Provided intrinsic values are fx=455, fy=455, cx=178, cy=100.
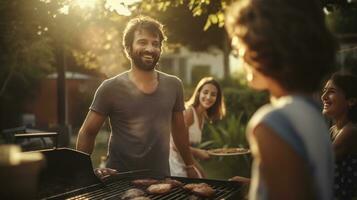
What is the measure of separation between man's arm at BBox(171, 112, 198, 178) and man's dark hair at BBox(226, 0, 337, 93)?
2679 millimetres

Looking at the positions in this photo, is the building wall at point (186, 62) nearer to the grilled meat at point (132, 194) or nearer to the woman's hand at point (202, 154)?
the woman's hand at point (202, 154)

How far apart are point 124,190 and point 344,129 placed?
1.74 metres

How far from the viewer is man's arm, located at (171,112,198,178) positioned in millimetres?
4410

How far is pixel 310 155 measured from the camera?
5.29 feet

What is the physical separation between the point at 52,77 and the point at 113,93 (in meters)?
20.6

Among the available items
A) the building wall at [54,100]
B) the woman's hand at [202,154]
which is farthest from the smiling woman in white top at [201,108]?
Result: the building wall at [54,100]

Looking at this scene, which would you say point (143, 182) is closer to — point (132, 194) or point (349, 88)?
point (132, 194)

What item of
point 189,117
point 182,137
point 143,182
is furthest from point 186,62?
point 143,182

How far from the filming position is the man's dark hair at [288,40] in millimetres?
1646

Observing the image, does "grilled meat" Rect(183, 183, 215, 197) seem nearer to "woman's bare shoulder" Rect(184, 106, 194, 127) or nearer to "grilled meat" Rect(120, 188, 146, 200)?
"grilled meat" Rect(120, 188, 146, 200)

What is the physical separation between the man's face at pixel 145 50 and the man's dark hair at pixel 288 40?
2331 mm

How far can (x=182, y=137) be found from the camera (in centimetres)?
458

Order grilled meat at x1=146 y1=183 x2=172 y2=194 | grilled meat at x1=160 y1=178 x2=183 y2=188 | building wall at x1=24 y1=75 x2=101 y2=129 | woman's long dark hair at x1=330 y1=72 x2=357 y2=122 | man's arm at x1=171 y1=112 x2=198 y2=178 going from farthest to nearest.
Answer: building wall at x1=24 y1=75 x2=101 y2=129 → man's arm at x1=171 y1=112 x2=198 y2=178 → woman's long dark hair at x1=330 y1=72 x2=357 y2=122 → grilled meat at x1=160 y1=178 x2=183 y2=188 → grilled meat at x1=146 y1=183 x2=172 y2=194

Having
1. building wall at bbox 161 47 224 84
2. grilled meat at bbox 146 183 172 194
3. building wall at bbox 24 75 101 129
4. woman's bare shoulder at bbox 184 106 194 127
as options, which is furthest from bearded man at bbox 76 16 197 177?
building wall at bbox 161 47 224 84
